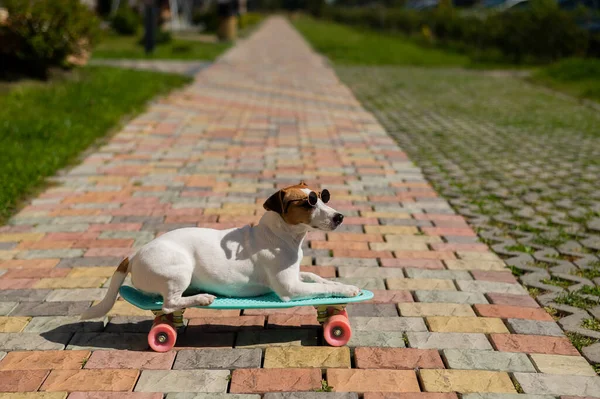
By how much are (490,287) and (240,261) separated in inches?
67.0

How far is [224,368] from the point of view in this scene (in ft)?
10.4

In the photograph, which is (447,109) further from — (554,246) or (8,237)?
(8,237)

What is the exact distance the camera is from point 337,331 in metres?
3.37

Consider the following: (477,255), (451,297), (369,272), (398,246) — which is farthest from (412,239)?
(451,297)

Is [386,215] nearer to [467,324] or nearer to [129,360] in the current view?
[467,324]

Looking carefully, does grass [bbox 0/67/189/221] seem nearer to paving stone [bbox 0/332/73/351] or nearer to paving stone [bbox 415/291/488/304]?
paving stone [bbox 0/332/73/351]

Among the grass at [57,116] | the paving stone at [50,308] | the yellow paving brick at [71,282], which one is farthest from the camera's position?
the grass at [57,116]

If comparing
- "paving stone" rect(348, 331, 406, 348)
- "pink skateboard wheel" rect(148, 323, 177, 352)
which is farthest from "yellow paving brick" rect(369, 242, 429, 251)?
"pink skateboard wheel" rect(148, 323, 177, 352)

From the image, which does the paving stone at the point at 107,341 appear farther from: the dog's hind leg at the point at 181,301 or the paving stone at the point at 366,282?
the paving stone at the point at 366,282

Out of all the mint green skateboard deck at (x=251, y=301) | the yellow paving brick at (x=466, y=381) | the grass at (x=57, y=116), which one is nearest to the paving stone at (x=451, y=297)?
the mint green skateboard deck at (x=251, y=301)

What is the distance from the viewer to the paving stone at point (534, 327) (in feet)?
11.8

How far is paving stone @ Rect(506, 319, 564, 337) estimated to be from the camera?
3.59 meters

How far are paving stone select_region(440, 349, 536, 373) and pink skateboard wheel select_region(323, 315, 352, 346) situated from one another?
472 mm

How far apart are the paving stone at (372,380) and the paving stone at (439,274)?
1306 millimetres
